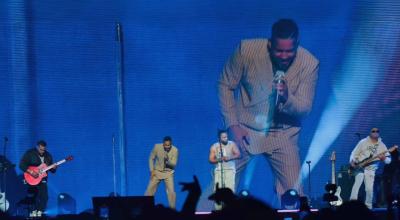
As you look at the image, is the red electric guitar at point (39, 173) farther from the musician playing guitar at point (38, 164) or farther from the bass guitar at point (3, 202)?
the bass guitar at point (3, 202)

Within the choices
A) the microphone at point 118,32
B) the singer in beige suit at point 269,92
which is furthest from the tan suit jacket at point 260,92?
the microphone at point 118,32

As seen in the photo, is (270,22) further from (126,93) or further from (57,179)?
(57,179)

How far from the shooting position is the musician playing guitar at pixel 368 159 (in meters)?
14.7

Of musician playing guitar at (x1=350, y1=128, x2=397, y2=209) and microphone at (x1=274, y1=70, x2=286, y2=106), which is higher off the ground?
microphone at (x1=274, y1=70, x2=286, y2=106)

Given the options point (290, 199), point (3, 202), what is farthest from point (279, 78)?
point (3, 202)

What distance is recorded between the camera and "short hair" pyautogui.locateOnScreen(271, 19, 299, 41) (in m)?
16.0

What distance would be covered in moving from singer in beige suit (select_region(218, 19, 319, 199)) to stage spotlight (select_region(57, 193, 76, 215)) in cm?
367

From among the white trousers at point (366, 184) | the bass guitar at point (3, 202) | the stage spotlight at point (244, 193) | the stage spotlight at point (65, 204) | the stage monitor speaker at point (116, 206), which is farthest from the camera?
the stage spotlight at point (65, 204)

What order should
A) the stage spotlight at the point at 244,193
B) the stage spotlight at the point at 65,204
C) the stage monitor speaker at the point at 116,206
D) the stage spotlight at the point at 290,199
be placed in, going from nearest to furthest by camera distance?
the stage monitor speaker at the point at 116,206 < the stage spotlight at the point at 244,193 < the stage spotlight at the point at 290,199 < the stage spotlight at the point at 65,204

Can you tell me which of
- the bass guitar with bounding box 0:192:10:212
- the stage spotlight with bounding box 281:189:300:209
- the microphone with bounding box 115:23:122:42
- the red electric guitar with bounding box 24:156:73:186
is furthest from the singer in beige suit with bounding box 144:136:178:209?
the bass guitar with bounding box 0:192:10:212

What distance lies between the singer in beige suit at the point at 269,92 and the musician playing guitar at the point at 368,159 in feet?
4.81

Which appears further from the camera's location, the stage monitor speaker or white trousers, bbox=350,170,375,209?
white trousers, bbox=350,170,375,209

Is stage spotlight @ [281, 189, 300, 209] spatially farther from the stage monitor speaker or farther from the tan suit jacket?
the stage monitor speaker

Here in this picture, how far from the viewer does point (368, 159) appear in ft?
48.5
